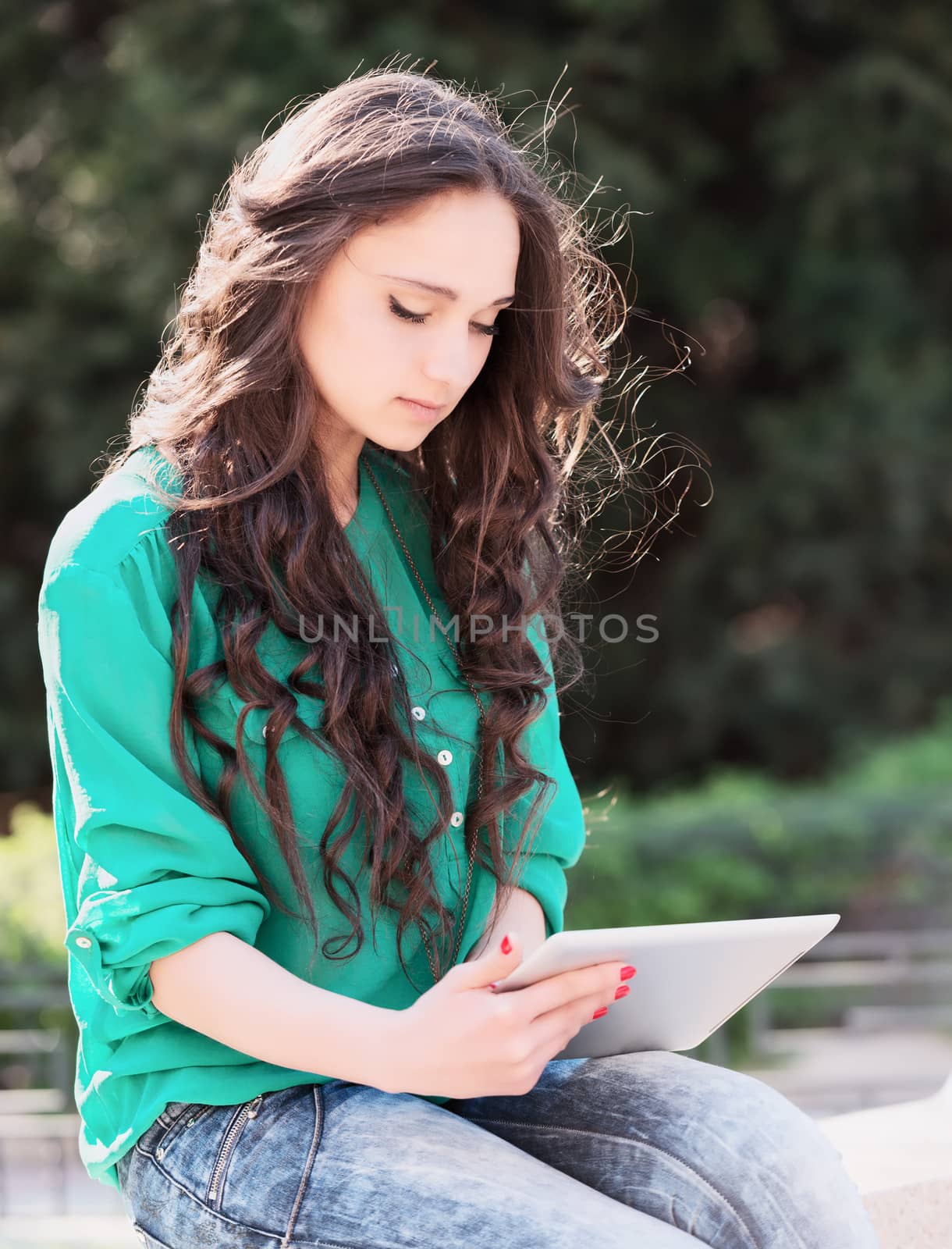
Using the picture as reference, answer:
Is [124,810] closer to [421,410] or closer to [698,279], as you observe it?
[421,410]

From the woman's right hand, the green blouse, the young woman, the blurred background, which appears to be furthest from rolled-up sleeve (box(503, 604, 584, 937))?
the blurred background

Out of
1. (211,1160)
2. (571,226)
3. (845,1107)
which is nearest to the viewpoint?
(211,1160)

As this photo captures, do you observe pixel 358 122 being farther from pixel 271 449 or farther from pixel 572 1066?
pixel 572 1066

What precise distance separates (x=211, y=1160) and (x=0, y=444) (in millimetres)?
7241

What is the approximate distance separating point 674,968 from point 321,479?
65cm

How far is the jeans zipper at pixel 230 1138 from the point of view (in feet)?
4.06

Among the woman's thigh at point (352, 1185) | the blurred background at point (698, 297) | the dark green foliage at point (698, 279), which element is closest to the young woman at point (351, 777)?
the woman's thigh at point (352, 1185)

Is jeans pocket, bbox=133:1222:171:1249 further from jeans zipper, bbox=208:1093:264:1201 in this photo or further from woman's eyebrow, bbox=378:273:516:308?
woman's eyebrow, bbox=378:273:516:308

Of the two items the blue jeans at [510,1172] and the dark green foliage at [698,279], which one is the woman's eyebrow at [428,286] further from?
the dark green foliage at [698,279]

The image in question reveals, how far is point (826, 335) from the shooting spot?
813 centimetres

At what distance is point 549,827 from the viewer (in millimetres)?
1616

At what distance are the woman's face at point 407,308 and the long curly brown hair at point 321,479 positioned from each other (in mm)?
21

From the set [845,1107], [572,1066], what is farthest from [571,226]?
[845,1107]

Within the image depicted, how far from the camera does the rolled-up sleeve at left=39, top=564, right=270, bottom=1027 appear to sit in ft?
4.03
